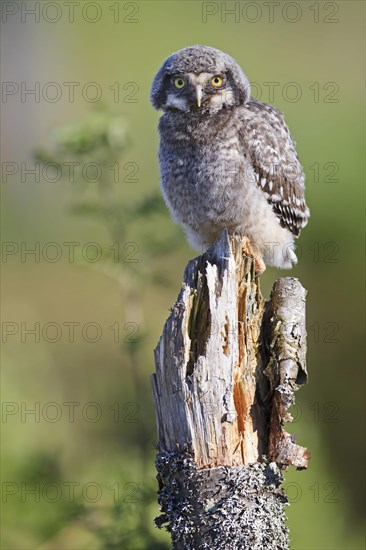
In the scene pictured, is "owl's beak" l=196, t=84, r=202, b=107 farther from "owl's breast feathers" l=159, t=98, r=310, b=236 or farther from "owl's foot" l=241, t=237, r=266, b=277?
"owl's foot" l=241, t=237, r=266, b=277

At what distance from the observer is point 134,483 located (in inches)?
211

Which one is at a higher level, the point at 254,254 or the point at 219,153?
the point at 219,153

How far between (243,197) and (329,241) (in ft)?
12.7

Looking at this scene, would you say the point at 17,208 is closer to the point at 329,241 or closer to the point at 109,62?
the point at 109,62

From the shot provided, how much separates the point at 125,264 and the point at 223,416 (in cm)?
253

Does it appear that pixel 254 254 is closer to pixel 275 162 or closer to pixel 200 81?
pixel 275 162

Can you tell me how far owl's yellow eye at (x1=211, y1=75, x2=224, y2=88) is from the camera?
4.88 m

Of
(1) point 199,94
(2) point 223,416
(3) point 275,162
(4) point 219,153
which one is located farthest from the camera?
(3) point 275,162

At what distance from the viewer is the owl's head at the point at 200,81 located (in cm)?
482

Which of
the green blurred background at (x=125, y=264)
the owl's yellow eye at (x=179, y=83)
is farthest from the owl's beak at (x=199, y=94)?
the green blurred background at (x=125, y=264)

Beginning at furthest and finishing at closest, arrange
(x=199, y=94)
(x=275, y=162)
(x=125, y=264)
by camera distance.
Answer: (x=125, y=264), (x=275, y=162), (x=199, y=94)

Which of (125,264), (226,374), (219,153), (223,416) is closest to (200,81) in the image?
(219,153)

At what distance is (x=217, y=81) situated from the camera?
490 centimetres

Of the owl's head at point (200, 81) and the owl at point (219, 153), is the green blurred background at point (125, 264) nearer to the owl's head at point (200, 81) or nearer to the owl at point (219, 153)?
the owl at point (219, 153)
